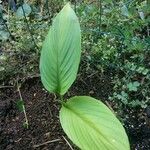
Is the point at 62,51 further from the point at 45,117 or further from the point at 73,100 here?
the point at 45,117

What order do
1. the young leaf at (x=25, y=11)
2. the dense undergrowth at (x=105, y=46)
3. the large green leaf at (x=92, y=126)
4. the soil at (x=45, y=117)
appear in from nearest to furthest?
the large green leaf at (x=92, y=126)
the soil at (x=45, y=117)
the dense undergrowth at (x=105, y=46)
the young leaf at (x=25, y=11)

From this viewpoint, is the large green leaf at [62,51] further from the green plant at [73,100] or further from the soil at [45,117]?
the soil at [45,117]

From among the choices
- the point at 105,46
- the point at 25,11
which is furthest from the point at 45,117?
the point at 25,11

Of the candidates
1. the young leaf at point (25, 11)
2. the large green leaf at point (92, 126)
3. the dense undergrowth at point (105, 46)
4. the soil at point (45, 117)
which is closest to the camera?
the large green leaf at point (92, 126)

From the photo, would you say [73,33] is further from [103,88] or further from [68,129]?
[103,88]

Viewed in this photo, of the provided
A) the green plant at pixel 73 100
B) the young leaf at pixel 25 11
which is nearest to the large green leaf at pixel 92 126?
the green plant at pixel 73 100

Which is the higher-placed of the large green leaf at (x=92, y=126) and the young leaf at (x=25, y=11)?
the young leaf at (x=25, y=11)
